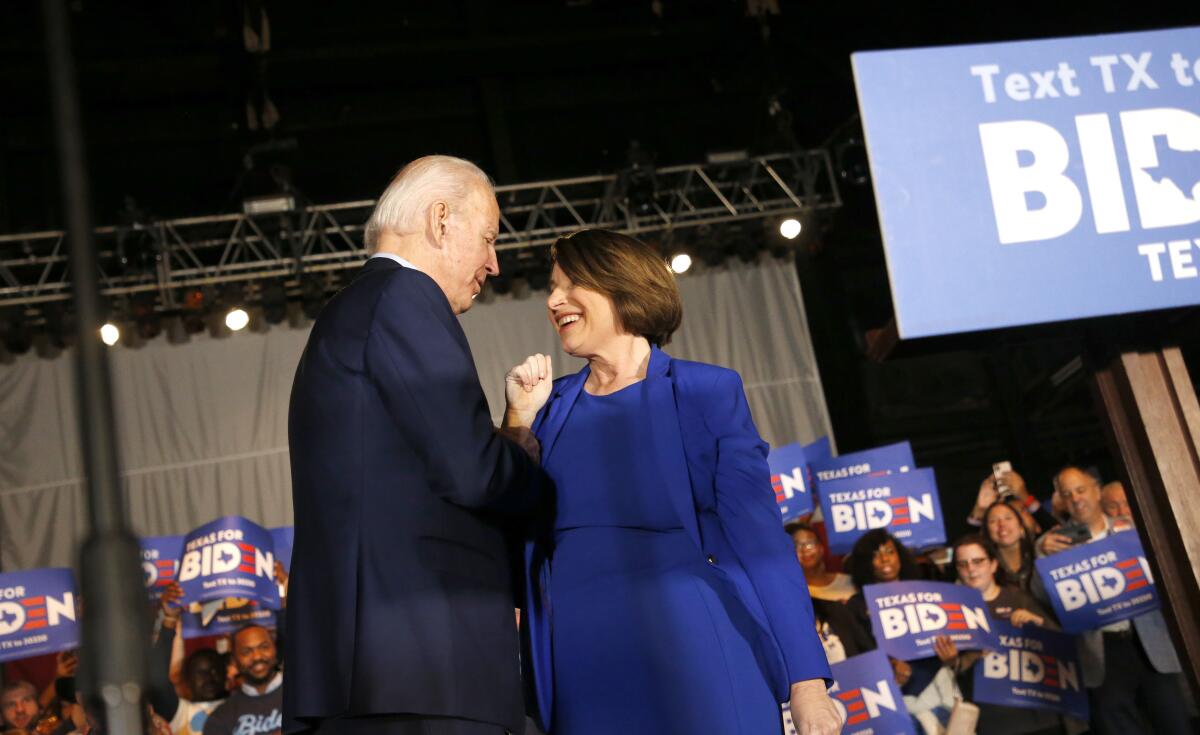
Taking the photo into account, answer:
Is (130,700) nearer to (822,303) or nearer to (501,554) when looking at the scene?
(501,554)

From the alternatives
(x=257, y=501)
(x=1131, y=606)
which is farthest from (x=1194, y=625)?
(x=257, y=501)

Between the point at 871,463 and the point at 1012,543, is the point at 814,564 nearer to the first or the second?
the point at 871,463

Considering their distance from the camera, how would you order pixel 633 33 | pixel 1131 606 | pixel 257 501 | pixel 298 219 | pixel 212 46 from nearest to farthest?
pixel 1131 606, pixel 298 219, pixel 257 501, pixel 212 46, pixel 633 33

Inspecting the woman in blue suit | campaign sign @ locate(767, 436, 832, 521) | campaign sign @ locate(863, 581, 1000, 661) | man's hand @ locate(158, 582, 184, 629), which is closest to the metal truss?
campaign sign @ locate(767, 436, 832, 521)

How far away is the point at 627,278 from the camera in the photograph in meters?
2.25

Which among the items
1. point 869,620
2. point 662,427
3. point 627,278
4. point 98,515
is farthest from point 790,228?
point 98,515

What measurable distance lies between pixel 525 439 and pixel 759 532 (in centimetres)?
41

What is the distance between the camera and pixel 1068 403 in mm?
10555

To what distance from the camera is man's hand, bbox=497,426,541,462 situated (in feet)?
6.93

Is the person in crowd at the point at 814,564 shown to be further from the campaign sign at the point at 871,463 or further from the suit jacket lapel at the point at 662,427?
the suit jacket lapel at the point at 662,427

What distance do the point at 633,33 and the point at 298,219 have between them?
3.57 meters

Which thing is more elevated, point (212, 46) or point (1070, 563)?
point (212, 46)

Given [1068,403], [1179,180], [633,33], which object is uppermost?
[633,33]

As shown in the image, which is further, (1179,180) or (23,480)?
(23,480)
